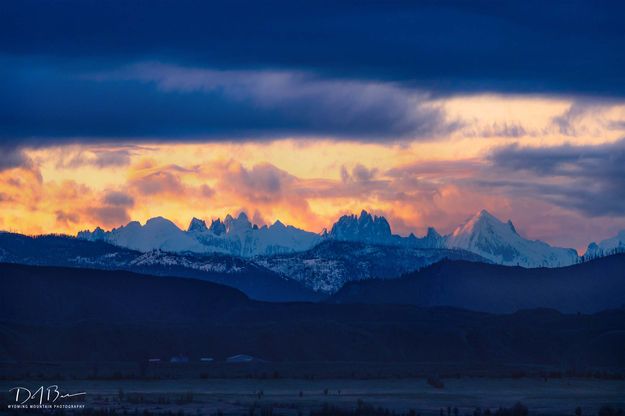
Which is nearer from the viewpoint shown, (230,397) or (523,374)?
(230,397)

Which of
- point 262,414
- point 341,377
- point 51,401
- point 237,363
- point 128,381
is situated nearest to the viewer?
point 262,414

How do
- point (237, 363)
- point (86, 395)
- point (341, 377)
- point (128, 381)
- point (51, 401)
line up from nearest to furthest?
1. point (51, 401)
2. point (86, 395)
3. point (128, 381)
4. point (341, 377)
5. point (237, 363)

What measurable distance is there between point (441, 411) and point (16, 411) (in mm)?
33411

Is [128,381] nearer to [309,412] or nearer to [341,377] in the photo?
[341,377]

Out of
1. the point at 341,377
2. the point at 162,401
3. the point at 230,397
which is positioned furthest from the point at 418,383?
the point at 162,401

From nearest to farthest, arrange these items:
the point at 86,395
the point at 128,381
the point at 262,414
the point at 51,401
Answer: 1. the point at 262,414
2. the point at 51,401
3. the point at 86,395
4. the point at 128,381

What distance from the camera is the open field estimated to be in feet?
363

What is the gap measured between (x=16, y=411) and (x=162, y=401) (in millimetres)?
15939

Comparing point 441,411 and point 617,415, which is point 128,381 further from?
point 617,415

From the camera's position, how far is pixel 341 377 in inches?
6245

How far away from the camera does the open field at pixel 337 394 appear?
363 feet

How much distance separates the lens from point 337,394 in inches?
4993

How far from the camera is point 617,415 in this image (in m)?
105

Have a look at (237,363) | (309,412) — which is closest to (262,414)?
(309,412)
